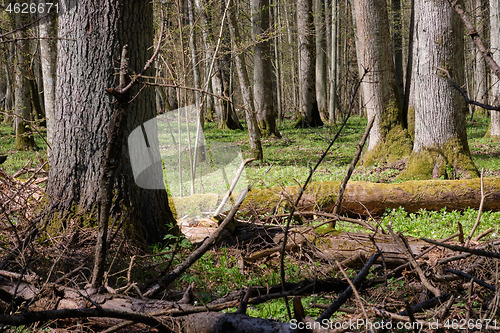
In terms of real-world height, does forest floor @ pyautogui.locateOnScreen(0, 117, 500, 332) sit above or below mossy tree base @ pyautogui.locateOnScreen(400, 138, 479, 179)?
below

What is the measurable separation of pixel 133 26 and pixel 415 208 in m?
4.91

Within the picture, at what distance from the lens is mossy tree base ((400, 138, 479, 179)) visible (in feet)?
25.4

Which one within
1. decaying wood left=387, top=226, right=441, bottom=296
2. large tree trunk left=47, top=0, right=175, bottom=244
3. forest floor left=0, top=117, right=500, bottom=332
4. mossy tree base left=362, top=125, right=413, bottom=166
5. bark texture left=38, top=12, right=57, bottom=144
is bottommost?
forest floor left=0, top=117, right=500, bottom=332

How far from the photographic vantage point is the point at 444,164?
25.9 feet

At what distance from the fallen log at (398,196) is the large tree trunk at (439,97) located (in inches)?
51.7

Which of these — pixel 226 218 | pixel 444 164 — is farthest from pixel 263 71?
pixel 226 218

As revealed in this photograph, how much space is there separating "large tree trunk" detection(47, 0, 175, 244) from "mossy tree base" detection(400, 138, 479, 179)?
574cm

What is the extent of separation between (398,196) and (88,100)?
186 inches

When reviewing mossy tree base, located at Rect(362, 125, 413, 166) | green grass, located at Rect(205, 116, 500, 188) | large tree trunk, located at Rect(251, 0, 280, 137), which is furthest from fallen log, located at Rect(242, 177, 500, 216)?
large tree trunk, located at Rect(251, 0, 280, 137)

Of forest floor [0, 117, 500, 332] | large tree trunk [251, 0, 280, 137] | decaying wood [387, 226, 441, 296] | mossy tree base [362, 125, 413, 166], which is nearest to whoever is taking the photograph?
decaying wood [387, 226, 441, 296]

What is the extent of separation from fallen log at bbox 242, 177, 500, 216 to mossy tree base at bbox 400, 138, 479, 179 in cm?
120

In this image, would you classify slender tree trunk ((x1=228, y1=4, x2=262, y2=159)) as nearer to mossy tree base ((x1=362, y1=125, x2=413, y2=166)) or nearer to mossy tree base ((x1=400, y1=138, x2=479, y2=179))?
mossy tree base ((x1=362, y1=125, x2=413, y2=166))

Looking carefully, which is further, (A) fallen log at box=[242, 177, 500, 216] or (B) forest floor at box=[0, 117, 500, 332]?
(A) fallen log at box=[242, 177, 500, 216]

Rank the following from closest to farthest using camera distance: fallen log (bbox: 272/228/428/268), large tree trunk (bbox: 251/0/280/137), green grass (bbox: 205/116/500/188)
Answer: fallen log (bbox: 272/228/428/268), green grass (bbox: 205/116/500/188), large tree trunk (bbox: 251/0/280/137)
